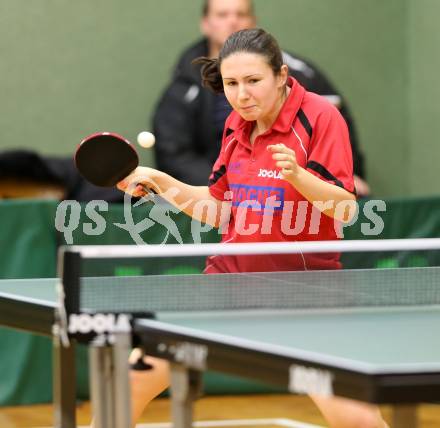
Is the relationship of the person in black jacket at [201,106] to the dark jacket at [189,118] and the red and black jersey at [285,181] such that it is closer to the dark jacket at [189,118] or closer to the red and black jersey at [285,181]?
the dark jacket at [189,118]

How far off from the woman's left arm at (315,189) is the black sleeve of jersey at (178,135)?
117 inches

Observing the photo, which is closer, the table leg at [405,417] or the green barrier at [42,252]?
the table leg at [405,417]

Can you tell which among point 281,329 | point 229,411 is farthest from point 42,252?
point 281,329

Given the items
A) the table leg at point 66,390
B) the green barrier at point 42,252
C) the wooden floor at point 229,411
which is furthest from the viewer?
the green barrier at point 42,252

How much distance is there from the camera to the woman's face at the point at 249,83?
9.68 feet

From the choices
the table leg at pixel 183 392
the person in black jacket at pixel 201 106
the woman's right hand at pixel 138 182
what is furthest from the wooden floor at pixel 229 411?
the table leg at pixel 183 392

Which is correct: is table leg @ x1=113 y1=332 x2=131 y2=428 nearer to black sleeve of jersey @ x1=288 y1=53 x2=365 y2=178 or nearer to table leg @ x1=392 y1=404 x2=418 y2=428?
table leg @ x1=392 y1=404 x2=418 y2=428

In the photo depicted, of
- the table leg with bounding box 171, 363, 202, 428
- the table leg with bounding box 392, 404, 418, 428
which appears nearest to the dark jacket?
the table leg with bounding box 171, 363, 202, 428

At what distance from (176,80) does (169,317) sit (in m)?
3.76

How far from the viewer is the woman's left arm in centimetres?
266

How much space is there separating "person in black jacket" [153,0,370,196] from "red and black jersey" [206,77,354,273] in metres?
2.61

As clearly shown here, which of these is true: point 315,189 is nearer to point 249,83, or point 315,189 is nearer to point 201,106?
point 249,83

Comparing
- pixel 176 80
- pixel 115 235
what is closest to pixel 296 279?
pixel 115 235

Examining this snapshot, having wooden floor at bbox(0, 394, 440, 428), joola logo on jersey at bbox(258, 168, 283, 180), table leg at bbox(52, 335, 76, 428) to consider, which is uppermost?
joola logo on jersey at bbox(258, 168, 283, 180)
